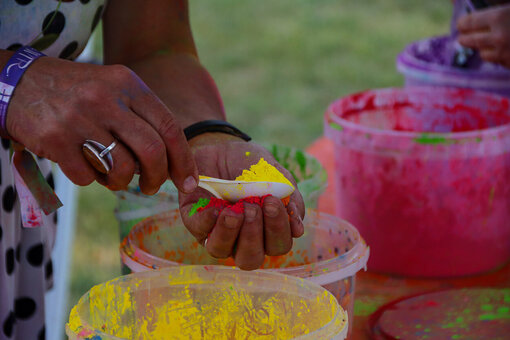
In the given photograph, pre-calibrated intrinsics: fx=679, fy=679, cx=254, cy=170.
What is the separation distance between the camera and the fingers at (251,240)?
810mm

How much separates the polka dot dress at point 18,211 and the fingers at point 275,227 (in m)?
0.40

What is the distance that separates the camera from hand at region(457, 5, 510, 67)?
4.83 feet

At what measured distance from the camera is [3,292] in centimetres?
104

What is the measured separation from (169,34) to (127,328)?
516mm

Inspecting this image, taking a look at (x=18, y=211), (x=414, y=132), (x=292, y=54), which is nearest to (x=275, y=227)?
(x=18, y=211)

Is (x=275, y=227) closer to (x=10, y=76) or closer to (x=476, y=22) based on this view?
(x=10, y=76)

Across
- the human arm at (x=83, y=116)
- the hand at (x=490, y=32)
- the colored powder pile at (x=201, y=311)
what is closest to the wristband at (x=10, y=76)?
the human arm at (x=83, y=116)

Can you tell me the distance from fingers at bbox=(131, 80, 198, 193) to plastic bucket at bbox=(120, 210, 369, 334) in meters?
0.18

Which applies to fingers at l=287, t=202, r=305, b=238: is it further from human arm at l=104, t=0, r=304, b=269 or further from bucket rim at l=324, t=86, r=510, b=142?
bucket rim at l=324, t=86, r=510, b=142

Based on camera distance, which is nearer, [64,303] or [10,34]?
[10,34]

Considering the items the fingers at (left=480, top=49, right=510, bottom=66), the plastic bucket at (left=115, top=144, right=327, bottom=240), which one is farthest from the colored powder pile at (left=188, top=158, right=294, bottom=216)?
the fingers at (left=480, top=49, right=510, bottom=66)

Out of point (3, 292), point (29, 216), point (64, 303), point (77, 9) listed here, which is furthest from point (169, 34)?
point (64, 303)

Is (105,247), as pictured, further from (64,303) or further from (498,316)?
(498,316)

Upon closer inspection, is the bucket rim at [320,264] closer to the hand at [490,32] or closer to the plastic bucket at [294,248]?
the plastic bucket at [294,248]
